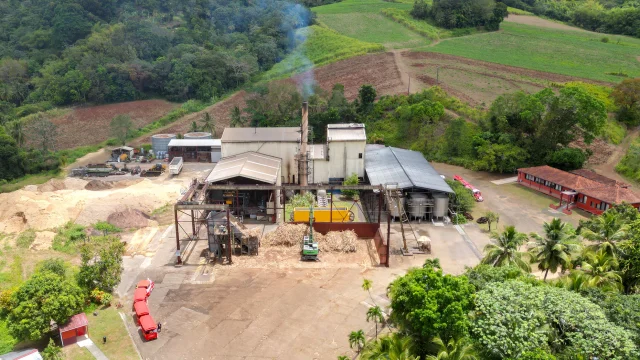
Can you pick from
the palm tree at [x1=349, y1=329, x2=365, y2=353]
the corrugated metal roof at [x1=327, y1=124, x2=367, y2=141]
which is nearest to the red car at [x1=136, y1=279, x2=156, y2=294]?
the palm tree at [x1=349, y1=329, x2=365, y2=353]

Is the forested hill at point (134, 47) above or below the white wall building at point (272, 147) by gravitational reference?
above

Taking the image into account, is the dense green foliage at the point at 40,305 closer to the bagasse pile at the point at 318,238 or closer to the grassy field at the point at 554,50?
the bagasse pile at the point at 318,238

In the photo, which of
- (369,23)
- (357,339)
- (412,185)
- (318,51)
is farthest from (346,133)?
(369,23)

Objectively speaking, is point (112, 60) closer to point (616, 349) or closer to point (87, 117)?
point (87, 117)

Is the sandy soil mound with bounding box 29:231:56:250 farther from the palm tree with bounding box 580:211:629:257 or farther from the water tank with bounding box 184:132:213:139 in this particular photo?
the palm tree with bounding box 580:211:629:257

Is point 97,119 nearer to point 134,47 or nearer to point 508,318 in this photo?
point 134,47

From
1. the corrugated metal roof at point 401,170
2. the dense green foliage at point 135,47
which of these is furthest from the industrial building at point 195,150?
the dense green foliage at point 135,47
